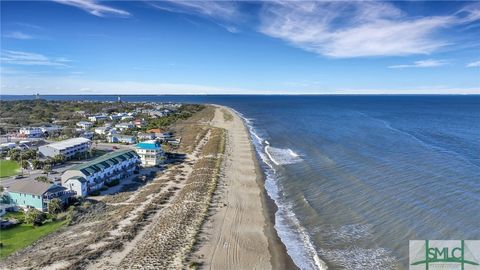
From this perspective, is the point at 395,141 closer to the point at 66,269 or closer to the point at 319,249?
Answer: the point at 319,249

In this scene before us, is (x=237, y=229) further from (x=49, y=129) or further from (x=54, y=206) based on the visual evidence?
(x=49, y=129)

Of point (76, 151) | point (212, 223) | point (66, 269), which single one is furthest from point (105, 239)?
point (76, 151)

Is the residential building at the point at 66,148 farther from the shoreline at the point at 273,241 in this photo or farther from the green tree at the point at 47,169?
the shoreline at the point at 273,241

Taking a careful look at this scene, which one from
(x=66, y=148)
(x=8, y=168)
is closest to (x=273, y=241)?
(x=8, y=168)

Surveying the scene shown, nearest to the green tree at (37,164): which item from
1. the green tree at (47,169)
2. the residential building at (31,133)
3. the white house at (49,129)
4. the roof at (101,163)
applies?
the green tree at (47,169)

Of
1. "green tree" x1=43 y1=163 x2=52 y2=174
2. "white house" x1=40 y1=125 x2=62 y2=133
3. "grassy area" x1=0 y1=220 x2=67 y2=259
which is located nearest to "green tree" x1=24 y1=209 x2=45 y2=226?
"grassy area" x1=0 y1=220 x2=67 y2=259

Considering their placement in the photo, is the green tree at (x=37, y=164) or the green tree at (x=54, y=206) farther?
the green tree at (x=37, y=164)

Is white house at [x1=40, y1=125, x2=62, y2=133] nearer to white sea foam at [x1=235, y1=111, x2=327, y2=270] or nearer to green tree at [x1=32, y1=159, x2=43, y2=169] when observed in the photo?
green tree at [x1=32, y1=159, x2=43, y2=169]
